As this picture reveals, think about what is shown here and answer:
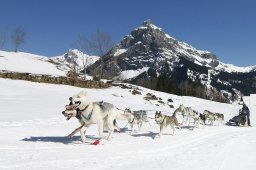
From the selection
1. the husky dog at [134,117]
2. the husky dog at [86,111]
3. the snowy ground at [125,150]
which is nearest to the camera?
the snowy ground at [125,150]

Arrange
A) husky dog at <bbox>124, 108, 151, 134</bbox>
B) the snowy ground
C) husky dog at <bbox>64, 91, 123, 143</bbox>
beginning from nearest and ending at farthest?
the snowy ground → husky dog at <bbox>64, 91, 123, 143</bbox> → husky dog at <bbox>124, 108, 151, 134</bbox>

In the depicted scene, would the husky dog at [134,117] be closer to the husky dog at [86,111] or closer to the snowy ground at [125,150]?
the snowy ground at [125,150]

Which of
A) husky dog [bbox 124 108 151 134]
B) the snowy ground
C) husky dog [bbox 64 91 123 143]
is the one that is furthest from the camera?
husky dog [bbox 124 108 151 134]

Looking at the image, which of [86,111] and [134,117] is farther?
[134,117]

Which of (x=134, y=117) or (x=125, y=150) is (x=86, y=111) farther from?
(x=134, y=117)

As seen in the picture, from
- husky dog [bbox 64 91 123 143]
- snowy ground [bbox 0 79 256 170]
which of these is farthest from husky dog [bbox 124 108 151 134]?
husky dog [bbox 64 91 123 143]

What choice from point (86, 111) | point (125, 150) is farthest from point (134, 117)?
point (125, 150)

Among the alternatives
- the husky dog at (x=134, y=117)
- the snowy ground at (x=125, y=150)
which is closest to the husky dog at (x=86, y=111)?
the snowy ground at (x=125, y=150)

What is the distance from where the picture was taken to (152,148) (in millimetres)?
11594

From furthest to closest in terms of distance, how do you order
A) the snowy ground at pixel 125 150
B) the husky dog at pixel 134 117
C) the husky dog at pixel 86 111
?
the husky dog at pixel 134 117
the husky dog at pixel 86 111
the snowy ground at pixel 125 150

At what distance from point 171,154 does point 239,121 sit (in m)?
14.1

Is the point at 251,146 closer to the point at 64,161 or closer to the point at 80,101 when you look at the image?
the point at 80,101

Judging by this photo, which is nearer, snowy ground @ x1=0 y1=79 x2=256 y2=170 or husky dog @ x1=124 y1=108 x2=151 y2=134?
snowy ground @ x1=0 y1=79 x2=256 y2=170

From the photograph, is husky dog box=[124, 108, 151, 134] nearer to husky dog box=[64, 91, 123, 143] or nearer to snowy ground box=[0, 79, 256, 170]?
snowy ground box=[0, 79, 256, 170]
